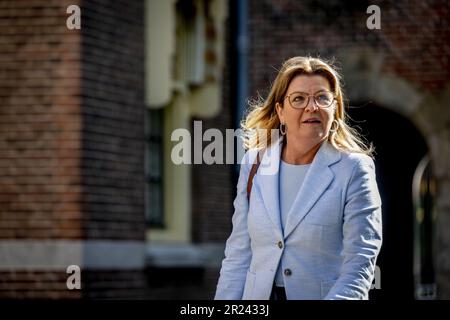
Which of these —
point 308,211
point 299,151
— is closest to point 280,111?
point 299,151

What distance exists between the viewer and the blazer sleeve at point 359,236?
4.84 m

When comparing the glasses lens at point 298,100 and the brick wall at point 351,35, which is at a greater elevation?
the brick wall at point 351,35

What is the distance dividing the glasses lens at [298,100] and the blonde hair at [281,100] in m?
0.08

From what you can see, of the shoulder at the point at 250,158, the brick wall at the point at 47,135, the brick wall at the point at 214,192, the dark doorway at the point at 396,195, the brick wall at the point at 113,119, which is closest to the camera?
the shoulder at the point at 250,158

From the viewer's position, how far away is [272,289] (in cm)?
502

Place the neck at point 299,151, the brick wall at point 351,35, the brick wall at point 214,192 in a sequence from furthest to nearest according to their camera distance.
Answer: the brick wall at point 214,192
the brick wall at point 351,35
the neck at point 299,151

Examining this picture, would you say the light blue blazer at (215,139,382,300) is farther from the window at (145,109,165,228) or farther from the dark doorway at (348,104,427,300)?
the dark doorway at (348,104,427,300)

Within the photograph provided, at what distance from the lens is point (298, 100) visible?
16.4 feet

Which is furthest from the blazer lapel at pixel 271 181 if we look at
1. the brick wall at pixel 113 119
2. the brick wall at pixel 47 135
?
the brick wall at pixel 113 119

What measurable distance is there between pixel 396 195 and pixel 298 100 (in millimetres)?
13886

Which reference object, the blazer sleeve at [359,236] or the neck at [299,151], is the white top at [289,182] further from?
the blazer sleeve at [359,236]

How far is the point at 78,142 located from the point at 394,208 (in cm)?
753

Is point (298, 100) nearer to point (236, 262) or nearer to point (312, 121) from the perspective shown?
point (312, 121)

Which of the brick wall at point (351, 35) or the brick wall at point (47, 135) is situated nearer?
the brick wall at point (47, 135)
